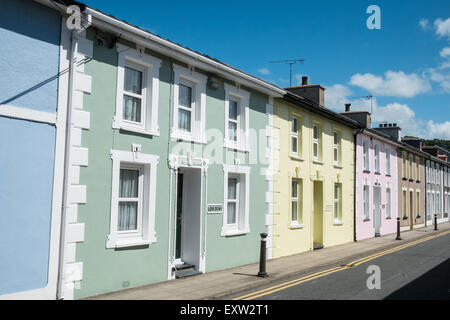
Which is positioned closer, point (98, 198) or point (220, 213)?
point (98, 198)

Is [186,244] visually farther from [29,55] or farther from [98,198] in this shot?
[29,55]

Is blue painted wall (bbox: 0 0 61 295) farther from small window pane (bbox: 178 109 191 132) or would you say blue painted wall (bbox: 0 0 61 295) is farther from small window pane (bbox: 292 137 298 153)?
small window pane (bbox: 292 137 298 153)

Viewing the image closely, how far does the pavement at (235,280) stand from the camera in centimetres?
894

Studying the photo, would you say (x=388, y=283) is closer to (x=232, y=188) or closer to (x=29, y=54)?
(x=232, y=188)

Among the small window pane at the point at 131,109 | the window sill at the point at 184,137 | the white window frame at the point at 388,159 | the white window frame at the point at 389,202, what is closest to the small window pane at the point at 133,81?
the small window pane at the point at 131,109

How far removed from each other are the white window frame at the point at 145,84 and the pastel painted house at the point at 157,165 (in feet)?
0.08

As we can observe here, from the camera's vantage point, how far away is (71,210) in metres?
8.33

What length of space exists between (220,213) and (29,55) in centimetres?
665

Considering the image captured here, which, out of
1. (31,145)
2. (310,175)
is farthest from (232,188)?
(31,145)

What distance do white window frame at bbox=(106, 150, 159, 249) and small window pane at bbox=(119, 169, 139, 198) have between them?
144 mm

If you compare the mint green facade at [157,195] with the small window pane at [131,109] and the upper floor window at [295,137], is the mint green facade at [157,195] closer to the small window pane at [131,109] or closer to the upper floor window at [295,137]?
the small window pane at [131,109]

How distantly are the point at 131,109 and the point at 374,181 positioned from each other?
59.7 ft

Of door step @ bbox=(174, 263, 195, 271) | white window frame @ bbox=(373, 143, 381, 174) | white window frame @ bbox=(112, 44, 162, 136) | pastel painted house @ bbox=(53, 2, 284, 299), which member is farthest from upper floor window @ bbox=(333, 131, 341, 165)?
white window frame @ bbox=(112, 44, 162, 136)
